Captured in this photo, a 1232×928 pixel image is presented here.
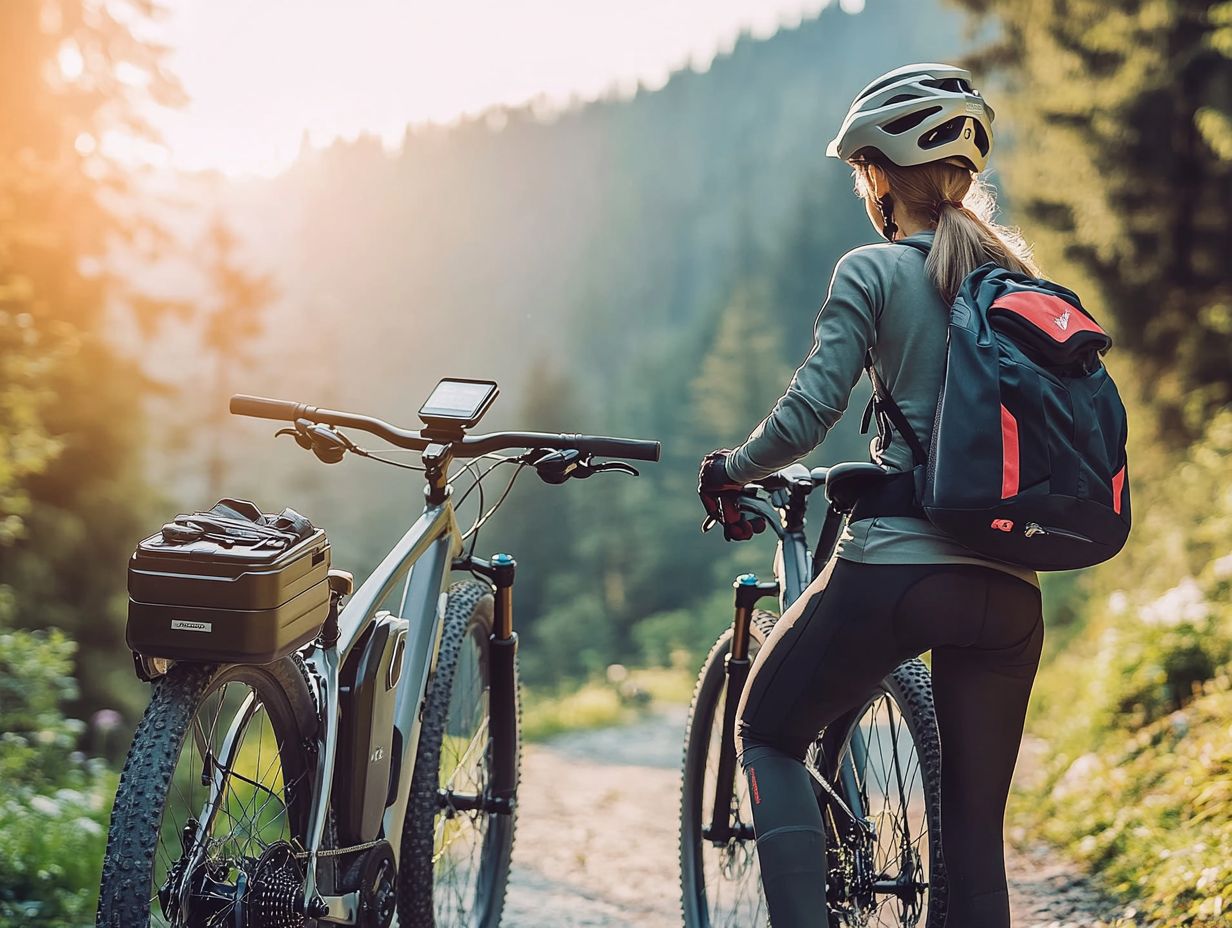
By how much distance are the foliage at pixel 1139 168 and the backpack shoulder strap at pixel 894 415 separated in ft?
20.9

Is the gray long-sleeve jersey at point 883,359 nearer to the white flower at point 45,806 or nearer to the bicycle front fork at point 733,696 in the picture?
the bicycle front fork at point 733,696

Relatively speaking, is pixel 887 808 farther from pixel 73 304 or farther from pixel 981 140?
pixel 73 304

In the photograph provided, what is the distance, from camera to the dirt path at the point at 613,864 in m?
4.15

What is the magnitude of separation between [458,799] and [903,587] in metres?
1.72

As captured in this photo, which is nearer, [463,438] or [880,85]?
[880,85]

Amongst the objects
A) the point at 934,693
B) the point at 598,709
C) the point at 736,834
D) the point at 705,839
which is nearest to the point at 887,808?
the point at 934,693

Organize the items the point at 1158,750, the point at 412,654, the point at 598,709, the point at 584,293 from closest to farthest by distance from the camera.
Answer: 1. the point at 412,654
2. the point at 1158,750
3. the point at 598,709
4. the point at 584,293

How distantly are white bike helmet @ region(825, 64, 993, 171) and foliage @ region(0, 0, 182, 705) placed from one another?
188 inches

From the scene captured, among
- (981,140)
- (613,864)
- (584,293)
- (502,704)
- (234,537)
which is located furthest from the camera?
(584,293)

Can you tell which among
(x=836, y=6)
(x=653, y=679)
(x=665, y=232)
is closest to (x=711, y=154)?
(x=665, y=232)

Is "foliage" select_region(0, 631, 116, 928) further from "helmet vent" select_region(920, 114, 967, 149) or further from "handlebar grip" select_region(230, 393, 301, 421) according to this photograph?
"helmet vent" select_region(920, 114, 967, 149)

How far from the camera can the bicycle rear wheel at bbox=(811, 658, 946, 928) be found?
2.59 metres

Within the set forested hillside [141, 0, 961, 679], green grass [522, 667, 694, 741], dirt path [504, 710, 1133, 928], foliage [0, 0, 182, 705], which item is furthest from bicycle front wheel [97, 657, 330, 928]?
forested hillside [141, 0, 961, 679]

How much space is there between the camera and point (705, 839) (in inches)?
134
